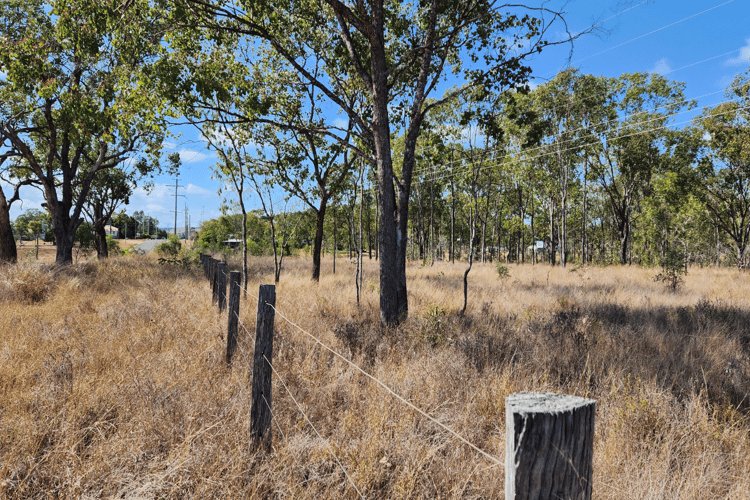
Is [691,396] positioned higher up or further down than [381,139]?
further down

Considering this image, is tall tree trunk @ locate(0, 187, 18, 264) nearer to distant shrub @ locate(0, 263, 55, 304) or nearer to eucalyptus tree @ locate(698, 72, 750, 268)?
distant shrub @ locate(0, 263, 55, 304)

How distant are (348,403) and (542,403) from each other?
2904mm

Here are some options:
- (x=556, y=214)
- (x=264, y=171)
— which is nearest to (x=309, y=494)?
(x=264, y=171)

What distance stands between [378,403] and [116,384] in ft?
9.20

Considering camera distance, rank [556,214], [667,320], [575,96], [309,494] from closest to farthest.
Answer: [309,494] → [667,320] → [575,96] → [556,214]

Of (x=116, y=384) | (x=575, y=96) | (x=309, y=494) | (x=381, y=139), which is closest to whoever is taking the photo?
(x=309, y=494)

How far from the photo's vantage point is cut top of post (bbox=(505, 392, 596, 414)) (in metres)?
0.98

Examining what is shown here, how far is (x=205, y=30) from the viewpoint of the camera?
7742mm

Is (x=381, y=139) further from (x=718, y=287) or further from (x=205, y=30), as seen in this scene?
(x=718, y=287)

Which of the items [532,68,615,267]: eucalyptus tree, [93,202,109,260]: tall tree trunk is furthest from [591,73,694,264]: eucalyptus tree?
[93,202,109,260]: tall tree trunk

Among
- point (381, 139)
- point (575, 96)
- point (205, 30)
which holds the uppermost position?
point (575, 96)

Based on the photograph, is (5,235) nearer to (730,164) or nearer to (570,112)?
(570,112)

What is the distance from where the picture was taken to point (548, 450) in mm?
995

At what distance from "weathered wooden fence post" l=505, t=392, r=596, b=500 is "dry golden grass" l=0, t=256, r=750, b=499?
67.2 inches
